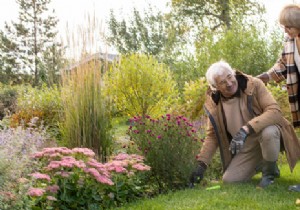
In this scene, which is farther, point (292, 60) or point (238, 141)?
point (292, 60)

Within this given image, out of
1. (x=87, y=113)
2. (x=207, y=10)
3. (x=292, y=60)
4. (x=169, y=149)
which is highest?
(x=207, y=10)

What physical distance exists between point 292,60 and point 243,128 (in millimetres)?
834

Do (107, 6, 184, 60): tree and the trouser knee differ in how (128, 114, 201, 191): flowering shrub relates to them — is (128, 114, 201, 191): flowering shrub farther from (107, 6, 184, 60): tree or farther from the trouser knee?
(107, 6, 184, 60): tree

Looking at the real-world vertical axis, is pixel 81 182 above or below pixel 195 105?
below

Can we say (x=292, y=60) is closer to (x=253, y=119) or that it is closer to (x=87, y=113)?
(x=253, y=119)

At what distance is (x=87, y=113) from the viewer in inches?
275

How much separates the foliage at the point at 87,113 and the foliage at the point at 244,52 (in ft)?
22.5

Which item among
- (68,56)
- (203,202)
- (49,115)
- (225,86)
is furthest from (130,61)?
(203,202)

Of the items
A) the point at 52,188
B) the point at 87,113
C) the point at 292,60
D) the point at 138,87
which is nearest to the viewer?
the point at 52,188

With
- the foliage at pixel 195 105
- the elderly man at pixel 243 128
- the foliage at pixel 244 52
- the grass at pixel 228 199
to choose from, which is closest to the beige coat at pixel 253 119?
the elderly man at pixel 243 128

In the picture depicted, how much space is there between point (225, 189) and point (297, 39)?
165 centimetres

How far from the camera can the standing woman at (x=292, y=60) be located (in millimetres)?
5016

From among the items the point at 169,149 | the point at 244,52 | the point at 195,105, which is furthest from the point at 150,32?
the point at 169,149

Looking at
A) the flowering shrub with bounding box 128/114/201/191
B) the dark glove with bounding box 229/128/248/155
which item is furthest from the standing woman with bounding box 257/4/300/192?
the flowering shrub with bounding box 128/114/201/191
